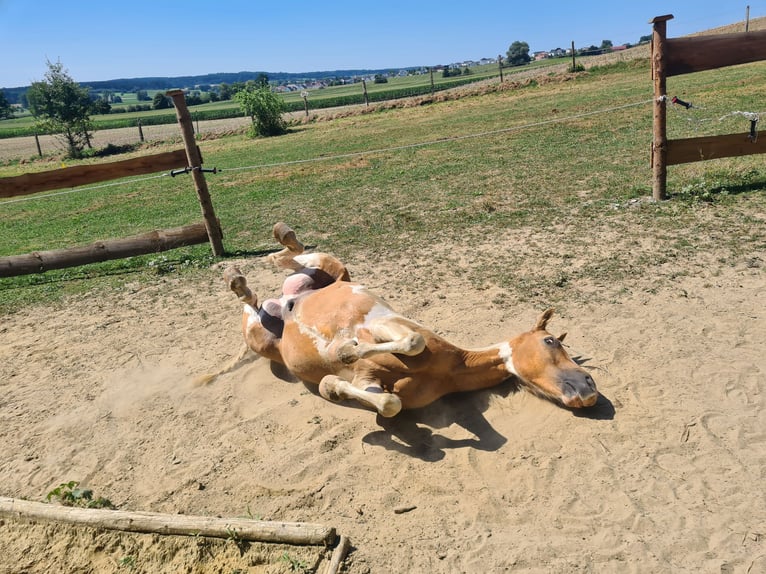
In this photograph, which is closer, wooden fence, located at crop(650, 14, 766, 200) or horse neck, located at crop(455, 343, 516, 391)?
horse neck, located at crop(455, 343, 516, 391)

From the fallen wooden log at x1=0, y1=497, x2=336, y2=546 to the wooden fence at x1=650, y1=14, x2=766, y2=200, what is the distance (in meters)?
7.63

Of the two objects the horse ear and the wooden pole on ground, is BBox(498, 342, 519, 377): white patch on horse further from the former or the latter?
the wooden pole on ground

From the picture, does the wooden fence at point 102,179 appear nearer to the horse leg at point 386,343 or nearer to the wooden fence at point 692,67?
the horse leg at point 386,343

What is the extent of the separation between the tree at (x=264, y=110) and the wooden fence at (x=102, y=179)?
23.9 meters

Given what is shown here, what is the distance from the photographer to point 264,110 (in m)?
31.0

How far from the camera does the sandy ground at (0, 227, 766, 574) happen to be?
2928mm

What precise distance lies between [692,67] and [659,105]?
0.73 meters

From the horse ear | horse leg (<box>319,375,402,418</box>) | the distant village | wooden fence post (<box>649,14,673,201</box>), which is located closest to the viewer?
horse leg (<box>319,375,402,418</box>)

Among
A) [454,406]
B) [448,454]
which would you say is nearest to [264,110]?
[454,406]

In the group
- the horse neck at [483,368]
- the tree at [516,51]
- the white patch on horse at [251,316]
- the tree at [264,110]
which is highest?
the tree at [516,51]

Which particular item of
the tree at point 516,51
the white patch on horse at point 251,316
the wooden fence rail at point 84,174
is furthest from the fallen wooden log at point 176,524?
the tree at point 516,51

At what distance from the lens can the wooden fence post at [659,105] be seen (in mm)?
8102

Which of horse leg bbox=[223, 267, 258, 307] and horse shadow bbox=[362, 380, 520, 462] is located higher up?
horse leg bbox=[223, 267, 258, 307]

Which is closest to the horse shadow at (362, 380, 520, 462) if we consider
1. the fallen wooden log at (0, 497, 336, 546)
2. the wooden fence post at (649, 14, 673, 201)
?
the fallen wooden log at (0, 497, 336, 546)
